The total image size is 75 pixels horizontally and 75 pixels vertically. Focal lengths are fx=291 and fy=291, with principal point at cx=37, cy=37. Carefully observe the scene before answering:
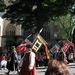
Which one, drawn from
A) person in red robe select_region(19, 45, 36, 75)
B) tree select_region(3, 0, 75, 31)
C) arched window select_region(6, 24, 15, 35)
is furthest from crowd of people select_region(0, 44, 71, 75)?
arched window select_region(6, 24, 15, 35)

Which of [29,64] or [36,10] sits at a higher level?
[36,10]

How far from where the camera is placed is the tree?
30031 millimetres

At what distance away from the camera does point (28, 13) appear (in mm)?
32406

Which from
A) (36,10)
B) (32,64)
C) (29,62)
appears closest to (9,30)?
(36,10)

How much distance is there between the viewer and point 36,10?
104 ft

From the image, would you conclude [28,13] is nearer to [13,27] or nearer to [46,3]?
[46,3]

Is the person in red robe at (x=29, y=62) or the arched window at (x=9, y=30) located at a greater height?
the arched window at (x=9, y=30)

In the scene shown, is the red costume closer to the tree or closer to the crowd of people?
the crowd of people

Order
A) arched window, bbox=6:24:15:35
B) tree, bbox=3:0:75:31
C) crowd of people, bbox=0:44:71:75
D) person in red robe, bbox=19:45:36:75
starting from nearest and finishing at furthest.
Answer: crowd of people, bbox=0:44:71:75
person in red robe, bbox=19:45:36:75
tree, bbox=3:0:75:31
arched window, bbox=6:24:15:35

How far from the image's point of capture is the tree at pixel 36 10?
1182 inches

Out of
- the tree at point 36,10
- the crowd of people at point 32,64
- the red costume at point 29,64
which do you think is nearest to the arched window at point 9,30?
the tree at point 36,10

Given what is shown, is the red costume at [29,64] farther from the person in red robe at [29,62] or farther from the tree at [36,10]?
the tree at [36,10]

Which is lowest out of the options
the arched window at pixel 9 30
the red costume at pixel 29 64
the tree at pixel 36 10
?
the red costume at pixel 29 64

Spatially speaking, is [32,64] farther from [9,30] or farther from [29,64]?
[9,30]
